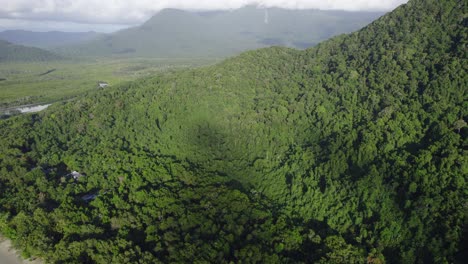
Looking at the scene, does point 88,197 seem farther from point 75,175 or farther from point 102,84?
point 102,84

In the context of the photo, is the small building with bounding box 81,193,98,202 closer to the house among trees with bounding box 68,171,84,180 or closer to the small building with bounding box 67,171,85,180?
the small building with bounding box 67,171,85,180

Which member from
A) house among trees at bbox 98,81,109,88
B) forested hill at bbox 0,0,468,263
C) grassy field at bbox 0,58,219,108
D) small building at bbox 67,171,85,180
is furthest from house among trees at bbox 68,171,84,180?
house among trees at bbox 98,81,109,88

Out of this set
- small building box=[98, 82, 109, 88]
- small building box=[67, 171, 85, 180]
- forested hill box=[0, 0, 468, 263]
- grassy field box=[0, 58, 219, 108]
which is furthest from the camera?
small building box=[98, 82, 109, 88]

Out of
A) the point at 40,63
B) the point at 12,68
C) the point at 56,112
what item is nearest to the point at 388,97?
the point at 56,112

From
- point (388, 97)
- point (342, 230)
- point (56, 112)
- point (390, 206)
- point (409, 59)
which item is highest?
point (409, 59)

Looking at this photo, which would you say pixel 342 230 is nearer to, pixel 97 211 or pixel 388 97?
pixel 388 97
